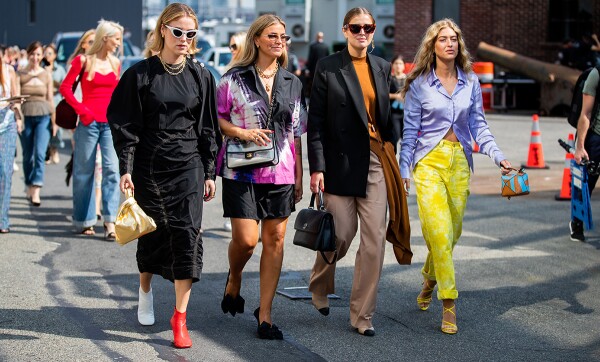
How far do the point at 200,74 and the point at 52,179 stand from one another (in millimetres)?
9596

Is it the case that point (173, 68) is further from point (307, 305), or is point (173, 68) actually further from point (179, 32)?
point (307, 305)

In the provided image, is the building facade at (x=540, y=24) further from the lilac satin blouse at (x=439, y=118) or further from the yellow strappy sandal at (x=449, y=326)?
the yellow strappy sandal at (x=449, y=326)

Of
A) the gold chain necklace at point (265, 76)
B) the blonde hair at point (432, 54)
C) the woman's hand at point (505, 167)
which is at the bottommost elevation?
the woman's hand at point (505, 167)

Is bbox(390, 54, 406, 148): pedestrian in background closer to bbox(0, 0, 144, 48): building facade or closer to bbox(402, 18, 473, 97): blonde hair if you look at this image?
bbox(402, 18, 473, 97): blonde hair

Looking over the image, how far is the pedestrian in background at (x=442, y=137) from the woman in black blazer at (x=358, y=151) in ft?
0.74

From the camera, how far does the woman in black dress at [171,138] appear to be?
22.4 feet

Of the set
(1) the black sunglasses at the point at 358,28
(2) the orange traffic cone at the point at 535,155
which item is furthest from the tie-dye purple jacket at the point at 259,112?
(2) the orange traffic cone at the point at 535,155

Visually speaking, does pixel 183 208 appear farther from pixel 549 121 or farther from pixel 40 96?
pixel 549 121

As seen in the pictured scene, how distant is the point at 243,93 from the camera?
702 centimetres

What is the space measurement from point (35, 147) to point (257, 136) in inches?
303

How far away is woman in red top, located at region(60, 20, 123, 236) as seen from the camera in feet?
34.9

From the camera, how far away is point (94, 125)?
10.8m

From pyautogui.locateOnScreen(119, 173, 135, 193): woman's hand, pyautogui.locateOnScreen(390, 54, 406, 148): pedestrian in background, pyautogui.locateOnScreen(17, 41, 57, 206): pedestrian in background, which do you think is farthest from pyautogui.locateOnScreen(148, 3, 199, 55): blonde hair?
pyautogui.locateOnScreen(390, 54, 406, 148): pedestrian in background

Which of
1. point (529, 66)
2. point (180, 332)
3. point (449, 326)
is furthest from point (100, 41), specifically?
point (529, 66)
